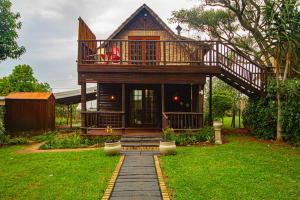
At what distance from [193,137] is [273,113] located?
3.80 meters

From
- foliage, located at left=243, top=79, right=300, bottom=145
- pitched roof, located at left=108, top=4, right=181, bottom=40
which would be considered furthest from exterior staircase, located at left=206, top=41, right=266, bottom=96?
pitched roof, located at left=108, top=4, right=181, bottom=40

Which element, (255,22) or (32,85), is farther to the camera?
(32,85)

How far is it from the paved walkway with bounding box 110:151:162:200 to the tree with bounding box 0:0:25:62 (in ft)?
32.5

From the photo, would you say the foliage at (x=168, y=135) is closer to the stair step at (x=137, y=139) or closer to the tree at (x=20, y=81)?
the stair step at (x=137, y=139)

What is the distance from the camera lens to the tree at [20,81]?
32812mm

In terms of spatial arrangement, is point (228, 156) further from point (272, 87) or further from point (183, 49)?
point (183, 49)

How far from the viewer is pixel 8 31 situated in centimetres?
1764

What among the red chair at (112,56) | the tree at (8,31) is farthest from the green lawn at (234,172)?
the tree at (8,31)

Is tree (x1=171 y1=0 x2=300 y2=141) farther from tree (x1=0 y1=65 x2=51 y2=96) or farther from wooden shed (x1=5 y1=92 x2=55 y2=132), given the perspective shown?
tree (x1=0 y1=65 x2=51 y2=96)

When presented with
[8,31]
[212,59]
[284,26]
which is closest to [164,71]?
[212,59]

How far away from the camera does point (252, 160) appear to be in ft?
35.9

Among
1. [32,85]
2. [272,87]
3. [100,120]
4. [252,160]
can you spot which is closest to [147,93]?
[100,120]

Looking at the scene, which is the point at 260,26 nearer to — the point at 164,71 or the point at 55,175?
the point at 164,71

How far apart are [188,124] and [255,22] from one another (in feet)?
27.4
